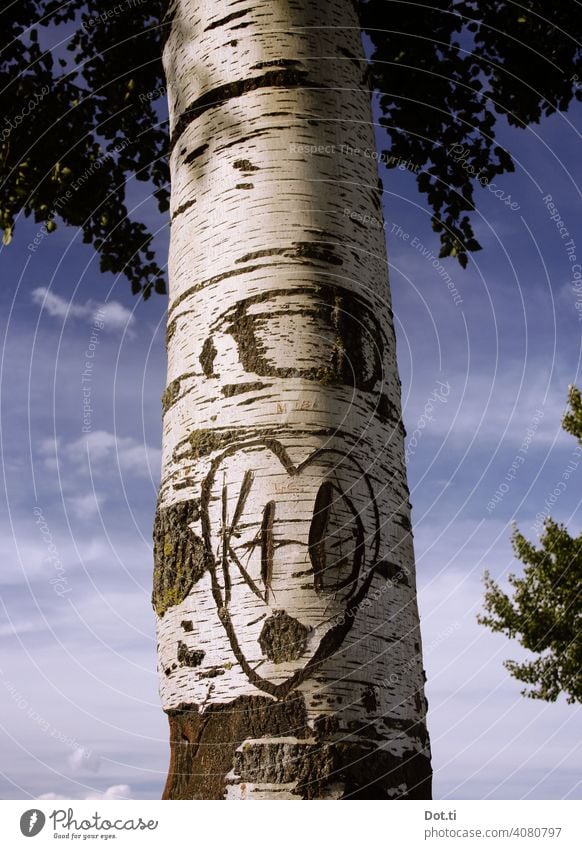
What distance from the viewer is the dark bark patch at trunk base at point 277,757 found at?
1.34m

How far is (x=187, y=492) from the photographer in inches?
64.2

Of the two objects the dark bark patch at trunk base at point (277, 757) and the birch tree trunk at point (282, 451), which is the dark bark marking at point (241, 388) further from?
the dark bark patch at trunk base at point (277, 757)

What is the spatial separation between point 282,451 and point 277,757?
0.64m

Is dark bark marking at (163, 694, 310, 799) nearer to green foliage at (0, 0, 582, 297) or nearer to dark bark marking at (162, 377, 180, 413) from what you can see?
dark bark marking at (162, 377, 180, 413)

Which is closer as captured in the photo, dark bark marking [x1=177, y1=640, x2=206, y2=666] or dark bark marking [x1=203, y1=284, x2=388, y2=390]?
dark bark marking [x1=177, y1=640, x2=206, y2=666]

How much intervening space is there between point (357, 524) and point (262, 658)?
0.37 metres

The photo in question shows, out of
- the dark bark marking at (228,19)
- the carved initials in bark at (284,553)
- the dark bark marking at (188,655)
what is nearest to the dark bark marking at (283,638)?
the carved initials in bark at (284,553)

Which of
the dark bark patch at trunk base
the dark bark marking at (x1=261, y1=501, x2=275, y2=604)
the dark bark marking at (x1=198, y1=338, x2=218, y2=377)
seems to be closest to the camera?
the dark bark patch at trunk base

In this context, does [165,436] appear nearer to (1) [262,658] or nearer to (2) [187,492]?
(2) [187,492]

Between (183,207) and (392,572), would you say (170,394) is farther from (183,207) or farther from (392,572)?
(392,572)
